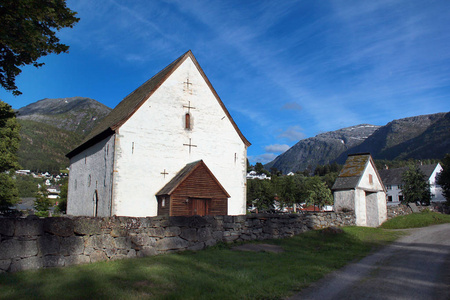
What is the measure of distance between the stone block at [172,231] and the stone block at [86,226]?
2629mm

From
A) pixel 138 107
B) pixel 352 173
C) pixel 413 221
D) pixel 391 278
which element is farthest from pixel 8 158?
pixel 413 221

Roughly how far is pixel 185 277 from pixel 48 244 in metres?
4.13

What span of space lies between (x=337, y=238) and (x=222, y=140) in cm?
1104

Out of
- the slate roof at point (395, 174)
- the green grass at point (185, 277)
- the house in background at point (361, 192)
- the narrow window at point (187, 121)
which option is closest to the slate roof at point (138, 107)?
the narrow window at point (187, 121)

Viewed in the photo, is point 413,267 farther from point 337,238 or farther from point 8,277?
point 8,277

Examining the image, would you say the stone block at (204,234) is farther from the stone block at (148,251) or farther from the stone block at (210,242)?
the stone block at (148,251)

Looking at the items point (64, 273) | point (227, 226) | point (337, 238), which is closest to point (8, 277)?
point (64, 273)

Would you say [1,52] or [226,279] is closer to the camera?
[226,279]

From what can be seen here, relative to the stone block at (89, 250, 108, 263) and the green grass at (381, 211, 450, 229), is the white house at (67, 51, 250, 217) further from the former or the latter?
the green grass at (381, 211, 450, 229)

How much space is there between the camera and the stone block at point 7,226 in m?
8.80

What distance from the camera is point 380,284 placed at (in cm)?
848

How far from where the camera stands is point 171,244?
12.6 m

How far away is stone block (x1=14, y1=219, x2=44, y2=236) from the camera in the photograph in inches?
356

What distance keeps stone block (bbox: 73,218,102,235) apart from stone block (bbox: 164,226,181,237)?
2.63 meters
